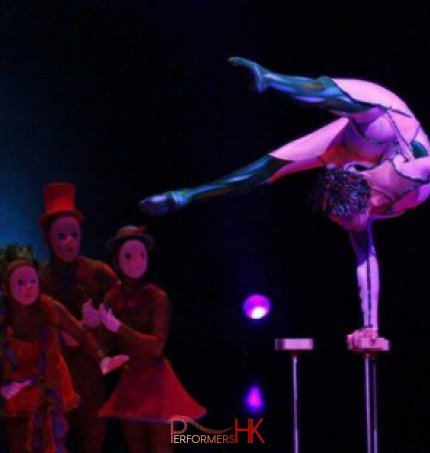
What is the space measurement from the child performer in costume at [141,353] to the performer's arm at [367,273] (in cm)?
90

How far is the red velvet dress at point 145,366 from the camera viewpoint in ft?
13.5

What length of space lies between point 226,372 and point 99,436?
706mm

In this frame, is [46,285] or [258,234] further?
[258,234]

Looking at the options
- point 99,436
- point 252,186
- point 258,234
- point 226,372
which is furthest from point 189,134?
point 99,436

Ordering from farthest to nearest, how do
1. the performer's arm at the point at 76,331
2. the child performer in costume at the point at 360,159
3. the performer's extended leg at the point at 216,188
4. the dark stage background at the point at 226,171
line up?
the dark stage background at the point at 226,171 < the performer's arm at the point at 76,331 < the performer's extended leg at the point at 216,188 < the child performer in costume at the point at 360,159

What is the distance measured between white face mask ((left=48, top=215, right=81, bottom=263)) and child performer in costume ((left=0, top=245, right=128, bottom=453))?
15cm

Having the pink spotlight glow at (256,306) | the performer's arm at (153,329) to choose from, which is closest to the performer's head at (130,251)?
the performer's arm at (153,329)

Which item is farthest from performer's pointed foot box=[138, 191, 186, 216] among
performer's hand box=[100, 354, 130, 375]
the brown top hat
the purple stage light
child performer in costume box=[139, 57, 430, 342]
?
the purple stage light

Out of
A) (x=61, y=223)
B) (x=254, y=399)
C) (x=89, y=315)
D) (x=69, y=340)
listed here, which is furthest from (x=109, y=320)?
(x=254, y=399)

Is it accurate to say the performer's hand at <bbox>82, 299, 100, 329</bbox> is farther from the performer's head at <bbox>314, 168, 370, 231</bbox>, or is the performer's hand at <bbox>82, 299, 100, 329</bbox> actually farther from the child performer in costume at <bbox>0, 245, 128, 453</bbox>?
the performer's head at <bbox>314, 168, 370, 231</bbox>

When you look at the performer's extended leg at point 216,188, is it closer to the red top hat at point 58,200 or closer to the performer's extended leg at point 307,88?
the performer's extended leg at point 307,88

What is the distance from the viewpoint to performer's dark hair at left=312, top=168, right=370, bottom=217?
142 inches

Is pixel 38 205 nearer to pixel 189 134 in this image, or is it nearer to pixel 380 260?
pixel 189 134

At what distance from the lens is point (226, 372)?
455cm
